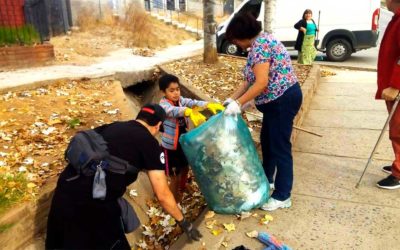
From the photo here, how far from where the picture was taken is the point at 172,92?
362 centimetres

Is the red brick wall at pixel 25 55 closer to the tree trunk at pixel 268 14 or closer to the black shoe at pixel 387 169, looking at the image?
the tree trunk at pixel 268 14

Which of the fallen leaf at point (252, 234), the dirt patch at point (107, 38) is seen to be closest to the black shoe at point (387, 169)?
the fallen leaf at point (252, 234)

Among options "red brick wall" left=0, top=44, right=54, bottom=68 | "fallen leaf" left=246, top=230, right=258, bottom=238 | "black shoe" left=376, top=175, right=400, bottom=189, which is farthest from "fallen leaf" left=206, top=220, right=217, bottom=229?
"red brick wall" left=0, top=44, right=54, bottom=68

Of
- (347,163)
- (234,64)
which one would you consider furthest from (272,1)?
(347,163)

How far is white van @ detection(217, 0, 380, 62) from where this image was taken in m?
12.1

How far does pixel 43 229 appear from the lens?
3119 millimetres

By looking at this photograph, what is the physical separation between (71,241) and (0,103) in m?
3.46

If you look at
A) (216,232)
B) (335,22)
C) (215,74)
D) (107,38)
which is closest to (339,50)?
(335,22)

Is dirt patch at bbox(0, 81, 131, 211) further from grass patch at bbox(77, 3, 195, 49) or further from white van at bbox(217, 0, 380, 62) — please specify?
grass patch at bbox(77, 3, 195, 49)

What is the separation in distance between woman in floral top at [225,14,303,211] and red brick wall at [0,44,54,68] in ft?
20.7

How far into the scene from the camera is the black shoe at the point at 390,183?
12.1 feet

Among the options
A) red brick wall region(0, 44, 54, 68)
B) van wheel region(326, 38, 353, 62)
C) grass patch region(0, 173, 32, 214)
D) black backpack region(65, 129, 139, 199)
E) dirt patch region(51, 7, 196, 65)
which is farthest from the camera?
van wheel region(326, 38, 353, 62)

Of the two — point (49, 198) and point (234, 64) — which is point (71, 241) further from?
point (234, 64)

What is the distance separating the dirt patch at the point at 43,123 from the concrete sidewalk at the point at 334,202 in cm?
143
